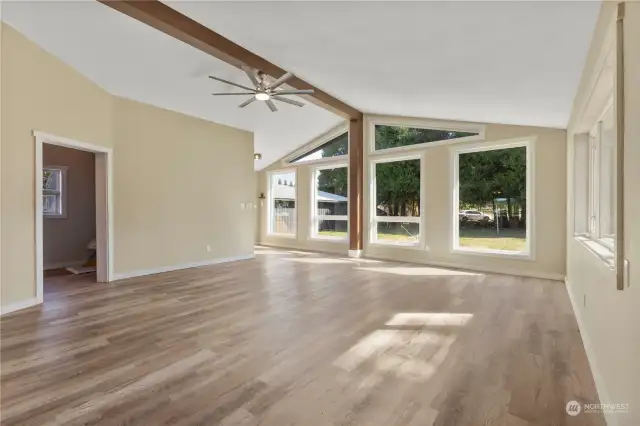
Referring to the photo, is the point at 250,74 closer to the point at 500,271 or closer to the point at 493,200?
the point at 493,200

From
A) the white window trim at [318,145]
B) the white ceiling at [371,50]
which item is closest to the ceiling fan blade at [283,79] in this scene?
the white ceiling at [371,50]

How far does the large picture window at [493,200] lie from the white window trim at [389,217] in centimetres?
67

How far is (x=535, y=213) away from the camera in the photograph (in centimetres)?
541

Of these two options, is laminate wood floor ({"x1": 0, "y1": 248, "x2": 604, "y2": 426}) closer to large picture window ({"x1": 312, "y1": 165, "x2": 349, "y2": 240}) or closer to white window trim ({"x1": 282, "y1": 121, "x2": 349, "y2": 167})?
large picture window ({"x1": 312, "y1": 165, "x2": 349, "y2": 240})

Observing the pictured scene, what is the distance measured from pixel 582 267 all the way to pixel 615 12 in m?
2.37

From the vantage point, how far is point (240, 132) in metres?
7.34

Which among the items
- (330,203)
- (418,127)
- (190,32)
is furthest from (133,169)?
(418,127)

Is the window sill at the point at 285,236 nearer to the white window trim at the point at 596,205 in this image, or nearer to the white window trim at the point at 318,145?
the white window trim at the point at 318,145

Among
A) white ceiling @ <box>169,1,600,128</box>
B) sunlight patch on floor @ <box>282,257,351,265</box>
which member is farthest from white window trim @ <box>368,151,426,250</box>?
white ceiling @ <box>169,1,600,128</box>

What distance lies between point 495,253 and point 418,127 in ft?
9.27

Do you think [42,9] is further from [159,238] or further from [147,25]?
[159,238]

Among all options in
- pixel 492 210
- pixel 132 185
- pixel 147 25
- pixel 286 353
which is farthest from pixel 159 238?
pixel 492 210

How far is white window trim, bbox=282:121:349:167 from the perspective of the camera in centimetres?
824

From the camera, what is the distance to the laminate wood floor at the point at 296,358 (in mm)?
1839
